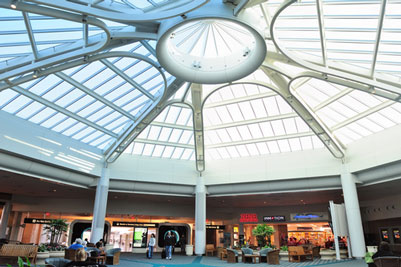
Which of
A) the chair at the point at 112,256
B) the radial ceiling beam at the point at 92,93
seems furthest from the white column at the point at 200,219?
the chair at the point at 112,256

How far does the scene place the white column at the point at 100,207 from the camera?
2233 cm

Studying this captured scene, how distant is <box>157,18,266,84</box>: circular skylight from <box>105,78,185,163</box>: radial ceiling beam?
1720mm

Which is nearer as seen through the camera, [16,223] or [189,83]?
[189,83]

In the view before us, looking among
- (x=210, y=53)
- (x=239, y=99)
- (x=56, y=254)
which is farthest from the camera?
(x=239, y=99)

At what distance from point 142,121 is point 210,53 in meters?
6.91

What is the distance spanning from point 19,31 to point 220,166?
1837cm

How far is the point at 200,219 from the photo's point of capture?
81.0 feet

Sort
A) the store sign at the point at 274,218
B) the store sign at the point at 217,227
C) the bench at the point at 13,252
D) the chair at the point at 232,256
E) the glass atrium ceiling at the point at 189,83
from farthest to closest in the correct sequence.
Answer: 1. the store sign at the point at 217,227
2. the store sign at the point at 274,218
3. the chair at the point at 232,256
4. the bench at the point at 13,252
5. the glass atrium ceiling at the point at 189,83

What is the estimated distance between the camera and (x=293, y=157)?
80.8 ft

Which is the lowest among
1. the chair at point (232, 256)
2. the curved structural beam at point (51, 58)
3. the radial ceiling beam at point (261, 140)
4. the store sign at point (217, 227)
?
the chair at point (232, 256)

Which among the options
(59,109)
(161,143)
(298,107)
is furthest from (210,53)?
(161,143)

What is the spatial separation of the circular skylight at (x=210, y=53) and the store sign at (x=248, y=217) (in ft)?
76.9

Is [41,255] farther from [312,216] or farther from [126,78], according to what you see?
[312,216]

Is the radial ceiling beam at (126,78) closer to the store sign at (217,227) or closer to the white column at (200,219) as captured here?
the white column at (200,219)
